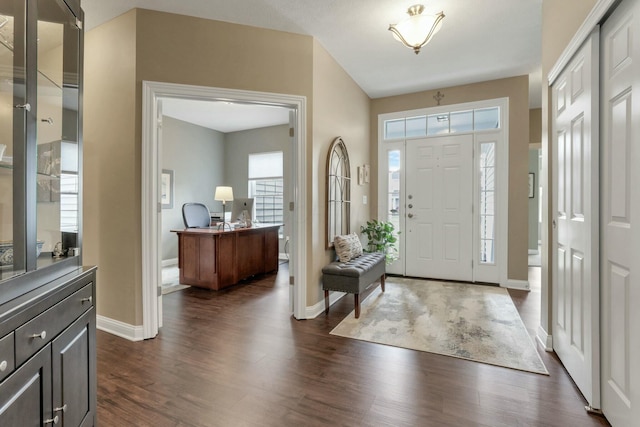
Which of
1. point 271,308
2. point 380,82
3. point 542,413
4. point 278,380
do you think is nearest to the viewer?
point 542,413

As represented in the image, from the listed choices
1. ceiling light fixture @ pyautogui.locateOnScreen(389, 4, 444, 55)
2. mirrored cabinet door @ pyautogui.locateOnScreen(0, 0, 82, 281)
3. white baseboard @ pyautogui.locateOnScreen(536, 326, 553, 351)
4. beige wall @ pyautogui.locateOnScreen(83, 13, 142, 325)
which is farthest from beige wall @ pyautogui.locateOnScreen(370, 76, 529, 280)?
mirrored cabinet door @ pyautogui.locateOnScreen(0, 0, 82, 281)

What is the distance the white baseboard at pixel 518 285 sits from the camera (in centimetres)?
412

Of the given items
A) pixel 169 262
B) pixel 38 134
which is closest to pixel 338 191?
pixel 38 134

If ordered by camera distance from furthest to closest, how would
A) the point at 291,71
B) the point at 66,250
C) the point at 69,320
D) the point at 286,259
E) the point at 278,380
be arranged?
the point at 286,259, the point at 291,71, the point at 278,380, the point at 66,250, the point at 69,320

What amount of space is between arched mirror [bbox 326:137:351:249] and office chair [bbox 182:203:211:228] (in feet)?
8.16

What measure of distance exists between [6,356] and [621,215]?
2447 millimetres

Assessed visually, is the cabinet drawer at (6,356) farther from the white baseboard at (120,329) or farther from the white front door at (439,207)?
the white front door at (439,207)

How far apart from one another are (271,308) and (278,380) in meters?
1.42

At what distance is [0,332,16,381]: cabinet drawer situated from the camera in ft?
2.78

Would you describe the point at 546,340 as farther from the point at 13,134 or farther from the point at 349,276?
the point at 13,134

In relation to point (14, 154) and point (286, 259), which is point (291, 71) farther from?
point (286, 259)

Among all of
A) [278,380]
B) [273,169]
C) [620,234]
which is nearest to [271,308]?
[278,380]

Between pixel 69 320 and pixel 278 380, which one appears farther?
pixel 278 380

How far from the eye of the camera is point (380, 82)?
4328 mm
